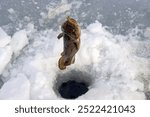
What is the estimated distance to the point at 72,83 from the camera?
4141 mm

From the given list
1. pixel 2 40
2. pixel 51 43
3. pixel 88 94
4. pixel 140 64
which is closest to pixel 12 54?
pixel 2 40

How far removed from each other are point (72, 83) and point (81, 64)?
9.9 inches

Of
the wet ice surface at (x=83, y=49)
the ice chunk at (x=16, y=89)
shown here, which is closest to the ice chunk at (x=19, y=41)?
the wet ice surface at (x=83, y=49)

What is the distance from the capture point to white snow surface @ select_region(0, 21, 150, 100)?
12.6 feet

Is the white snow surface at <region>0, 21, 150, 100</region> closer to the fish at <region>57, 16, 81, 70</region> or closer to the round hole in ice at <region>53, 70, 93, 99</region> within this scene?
the round hole in ice at <region>53, 70, 93, 99</region>

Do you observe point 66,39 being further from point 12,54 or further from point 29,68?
point 12,54

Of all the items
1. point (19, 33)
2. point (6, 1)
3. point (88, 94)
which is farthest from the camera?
point (6, 1)

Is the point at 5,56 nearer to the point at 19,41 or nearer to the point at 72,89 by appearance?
the point at 19,41

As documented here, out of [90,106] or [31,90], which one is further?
[31,90]

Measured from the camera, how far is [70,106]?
3.58 meters

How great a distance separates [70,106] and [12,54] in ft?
3.85

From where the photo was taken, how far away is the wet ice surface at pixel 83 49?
12.7ft

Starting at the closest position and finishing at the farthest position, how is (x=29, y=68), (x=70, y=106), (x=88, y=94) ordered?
(x=70, y=106)
(x=88, y=94)
(x=29, y=68)

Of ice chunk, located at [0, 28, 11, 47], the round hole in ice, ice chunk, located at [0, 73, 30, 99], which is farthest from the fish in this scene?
ice chunk, located at [0, 28, 11, 47]
